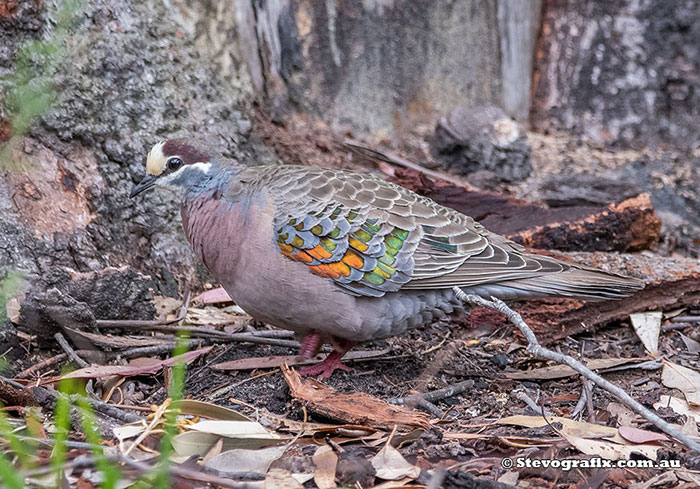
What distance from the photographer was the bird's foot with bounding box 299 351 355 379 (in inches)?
162

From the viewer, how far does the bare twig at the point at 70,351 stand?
3932 millimetres

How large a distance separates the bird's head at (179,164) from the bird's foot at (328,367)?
113 cm

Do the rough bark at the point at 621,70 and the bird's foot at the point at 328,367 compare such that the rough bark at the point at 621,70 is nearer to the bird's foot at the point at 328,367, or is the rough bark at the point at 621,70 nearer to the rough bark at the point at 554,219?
the rough bark at the point at 554,219

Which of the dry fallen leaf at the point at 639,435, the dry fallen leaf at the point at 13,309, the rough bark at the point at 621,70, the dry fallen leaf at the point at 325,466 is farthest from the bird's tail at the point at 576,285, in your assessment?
the rough bark at the point at 621,70

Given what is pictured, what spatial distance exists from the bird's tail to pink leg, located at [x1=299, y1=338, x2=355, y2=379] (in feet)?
2.29

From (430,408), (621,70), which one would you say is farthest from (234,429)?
(621,70)

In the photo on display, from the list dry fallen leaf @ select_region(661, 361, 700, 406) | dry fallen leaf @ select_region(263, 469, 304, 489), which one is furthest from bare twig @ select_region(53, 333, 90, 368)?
dry fallen leaf @ select_region(661, 361, 700, 406)

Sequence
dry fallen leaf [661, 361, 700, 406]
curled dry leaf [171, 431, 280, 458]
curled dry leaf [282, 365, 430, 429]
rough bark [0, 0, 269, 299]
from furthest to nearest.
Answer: rough bark [0, 0, 269, 299], dry fallen leaf [661, 361, 700, 406], curled dry leaf [282, 365, 430, 429], curled dry leaf [171, 431, 280, 458]

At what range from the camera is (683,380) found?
13.0ft

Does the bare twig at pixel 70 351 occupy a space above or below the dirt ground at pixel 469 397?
above

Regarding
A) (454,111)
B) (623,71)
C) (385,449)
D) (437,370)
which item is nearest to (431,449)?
(385,449)

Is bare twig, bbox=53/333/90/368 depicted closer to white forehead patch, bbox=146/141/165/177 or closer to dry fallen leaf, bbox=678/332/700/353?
white forehead patch, bbox=146/141/165/177

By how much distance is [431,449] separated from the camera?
3.17m

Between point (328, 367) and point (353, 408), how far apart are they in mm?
765
